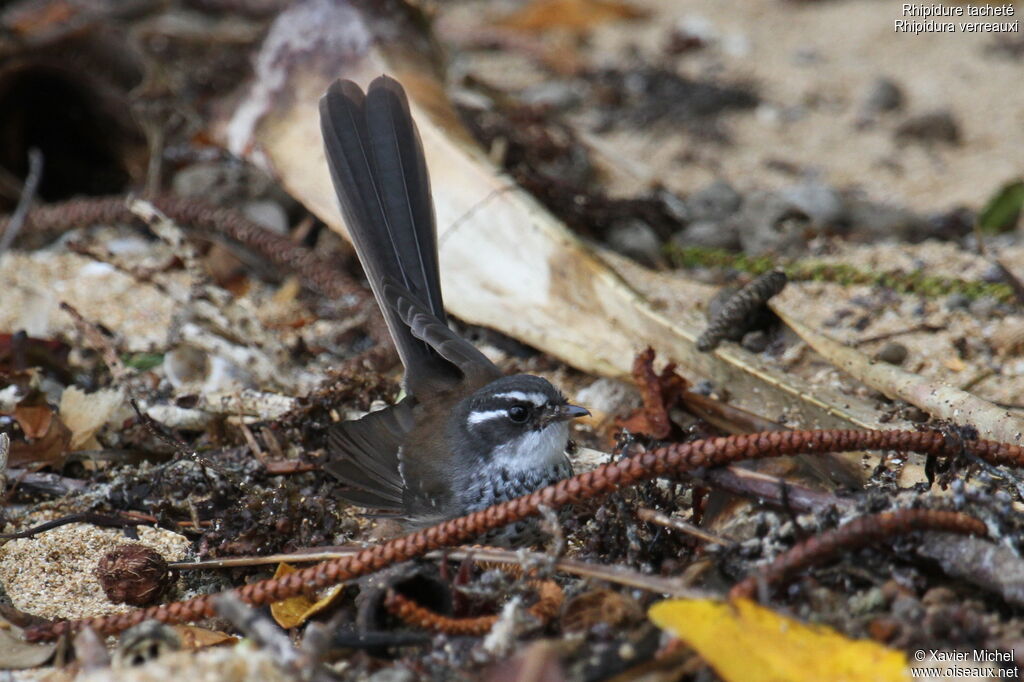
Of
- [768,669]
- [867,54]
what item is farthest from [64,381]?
[867,54]

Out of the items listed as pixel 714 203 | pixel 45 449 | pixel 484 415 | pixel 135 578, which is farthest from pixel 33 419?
pixel 714 203

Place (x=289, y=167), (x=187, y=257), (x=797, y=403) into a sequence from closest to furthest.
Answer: (x=797, y=403)
(x=187, y=257)
(x=289, y=167)

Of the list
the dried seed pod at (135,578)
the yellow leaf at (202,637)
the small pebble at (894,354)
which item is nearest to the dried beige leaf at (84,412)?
the dried seed pod at (135,578)

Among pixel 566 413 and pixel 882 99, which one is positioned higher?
pixel 882 99

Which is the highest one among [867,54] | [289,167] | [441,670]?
[867,54]

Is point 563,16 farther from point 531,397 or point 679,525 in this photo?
point 679,525

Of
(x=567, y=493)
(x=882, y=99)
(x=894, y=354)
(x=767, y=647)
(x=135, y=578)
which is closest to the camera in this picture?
(x=767, y=647)

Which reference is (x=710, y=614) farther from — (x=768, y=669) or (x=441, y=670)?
(x=441, y=670)

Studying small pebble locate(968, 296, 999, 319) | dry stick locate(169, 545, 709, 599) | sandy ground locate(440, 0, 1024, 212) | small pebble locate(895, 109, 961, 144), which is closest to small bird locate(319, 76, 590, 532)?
dry stick locate(169, 545, 709, 599)
